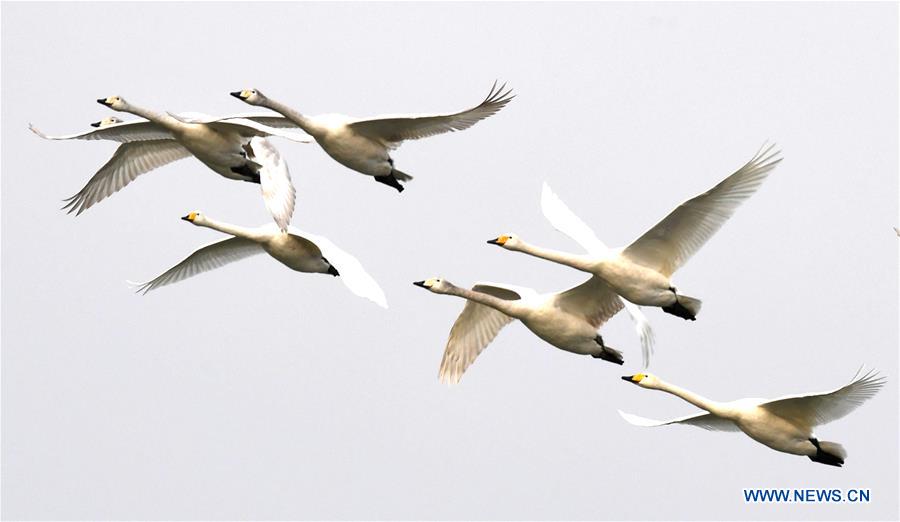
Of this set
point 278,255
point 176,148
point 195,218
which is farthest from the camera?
point 176,148

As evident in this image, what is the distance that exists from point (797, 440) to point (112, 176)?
1217cm

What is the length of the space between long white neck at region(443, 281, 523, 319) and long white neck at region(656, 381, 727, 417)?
2.32 m

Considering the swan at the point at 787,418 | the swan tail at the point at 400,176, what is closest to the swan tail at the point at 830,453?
the swan at the point at 787,418

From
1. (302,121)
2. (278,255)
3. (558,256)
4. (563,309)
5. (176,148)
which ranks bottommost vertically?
(563,309)

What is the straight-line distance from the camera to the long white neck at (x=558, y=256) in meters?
31.8

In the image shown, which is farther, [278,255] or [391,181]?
[278,255]

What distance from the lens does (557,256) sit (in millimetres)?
32125

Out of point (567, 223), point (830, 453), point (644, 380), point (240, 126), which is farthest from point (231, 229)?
point (830, 453)

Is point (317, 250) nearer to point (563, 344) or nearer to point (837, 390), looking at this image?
point (563, 344)

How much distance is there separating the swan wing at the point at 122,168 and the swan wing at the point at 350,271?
443 cm

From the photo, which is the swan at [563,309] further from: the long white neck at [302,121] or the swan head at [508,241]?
the long white neck at [302,121]

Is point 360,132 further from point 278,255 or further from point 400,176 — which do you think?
point 278,255

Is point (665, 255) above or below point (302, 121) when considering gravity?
below

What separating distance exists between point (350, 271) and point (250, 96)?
2.84 metres
